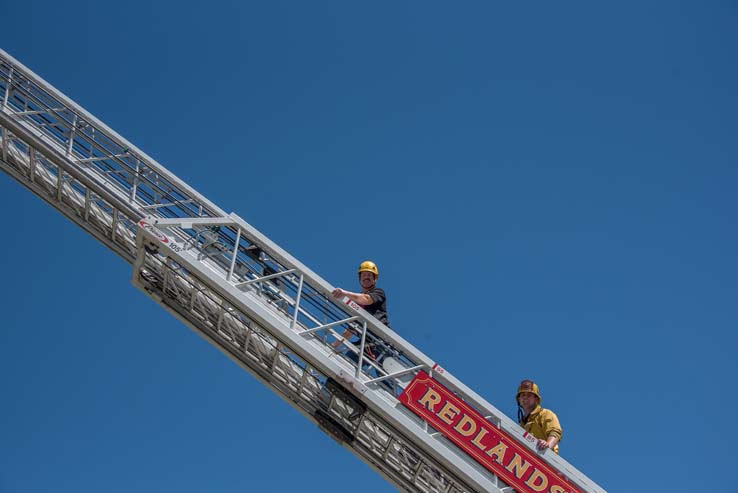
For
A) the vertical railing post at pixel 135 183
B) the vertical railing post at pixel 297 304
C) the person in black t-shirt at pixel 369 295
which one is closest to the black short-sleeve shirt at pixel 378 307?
the person in black t-shirt at pixel 369 295

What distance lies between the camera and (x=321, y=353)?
32.5 ft

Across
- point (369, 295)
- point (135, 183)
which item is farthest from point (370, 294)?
point (135, 183)

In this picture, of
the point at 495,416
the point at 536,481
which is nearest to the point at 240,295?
the point at 495,416

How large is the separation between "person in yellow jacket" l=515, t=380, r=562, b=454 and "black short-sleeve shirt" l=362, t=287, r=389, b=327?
2.10 m

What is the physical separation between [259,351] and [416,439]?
2355 millimetres

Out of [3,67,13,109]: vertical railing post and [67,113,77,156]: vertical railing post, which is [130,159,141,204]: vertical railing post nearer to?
[67,113,77,156]: vertical railing post

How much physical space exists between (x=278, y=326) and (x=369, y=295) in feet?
5.08

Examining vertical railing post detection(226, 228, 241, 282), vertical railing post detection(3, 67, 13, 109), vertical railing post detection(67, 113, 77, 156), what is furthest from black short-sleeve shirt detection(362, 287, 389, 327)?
vertical railing post detection(3, 67, 13, 109)

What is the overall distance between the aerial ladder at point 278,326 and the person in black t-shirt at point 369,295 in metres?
0.12

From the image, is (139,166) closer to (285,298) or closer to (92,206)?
(92,206)

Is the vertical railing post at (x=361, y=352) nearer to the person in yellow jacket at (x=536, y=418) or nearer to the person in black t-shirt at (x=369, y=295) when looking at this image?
the person in black t-shirt at (x=369, y=295)

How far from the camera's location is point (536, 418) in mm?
10641

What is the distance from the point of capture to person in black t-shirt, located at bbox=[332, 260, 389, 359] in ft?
34.9

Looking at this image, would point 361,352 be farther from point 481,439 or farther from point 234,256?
point 234,256
